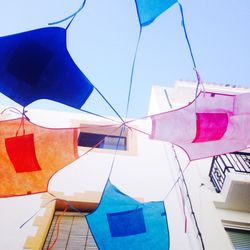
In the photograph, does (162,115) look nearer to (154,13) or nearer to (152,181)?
(154,13)

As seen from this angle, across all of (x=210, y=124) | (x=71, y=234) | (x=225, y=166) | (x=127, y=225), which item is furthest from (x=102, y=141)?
(x=210, y=124)

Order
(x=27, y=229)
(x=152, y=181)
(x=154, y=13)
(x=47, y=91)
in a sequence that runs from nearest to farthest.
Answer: (x=154, y=13) → (x=47, y=91) → (x=27, y=229) → (x=152, y=181)

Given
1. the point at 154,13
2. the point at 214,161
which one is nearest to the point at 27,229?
the point at 154,13

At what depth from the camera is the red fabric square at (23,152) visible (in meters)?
3.74

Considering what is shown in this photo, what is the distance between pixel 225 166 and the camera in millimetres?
6301

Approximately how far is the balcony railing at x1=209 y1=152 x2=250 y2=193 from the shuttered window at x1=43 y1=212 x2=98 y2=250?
3050 mm

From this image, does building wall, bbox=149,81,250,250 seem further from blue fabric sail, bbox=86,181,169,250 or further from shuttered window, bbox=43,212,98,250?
shuttered window, bbox=43,212,98,250

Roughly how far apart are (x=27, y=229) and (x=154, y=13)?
3.74m

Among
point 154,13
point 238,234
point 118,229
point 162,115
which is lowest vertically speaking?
point 238,234

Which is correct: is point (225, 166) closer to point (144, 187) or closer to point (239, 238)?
point (239, 238)

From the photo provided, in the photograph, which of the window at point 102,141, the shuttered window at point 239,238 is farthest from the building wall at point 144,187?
the window at point 102,141

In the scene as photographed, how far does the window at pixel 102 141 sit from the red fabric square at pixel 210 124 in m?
4.31

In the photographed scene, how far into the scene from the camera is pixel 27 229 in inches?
178

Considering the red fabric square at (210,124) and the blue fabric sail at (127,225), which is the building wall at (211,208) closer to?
the blue fabric sail at (127,225)
